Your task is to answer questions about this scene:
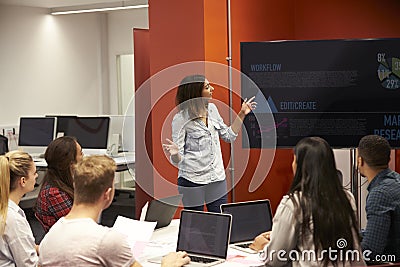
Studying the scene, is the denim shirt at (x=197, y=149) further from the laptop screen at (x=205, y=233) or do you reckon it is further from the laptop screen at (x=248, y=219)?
the laptop screen at (x=205, y=233)

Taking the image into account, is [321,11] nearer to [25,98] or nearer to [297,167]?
[297,167]

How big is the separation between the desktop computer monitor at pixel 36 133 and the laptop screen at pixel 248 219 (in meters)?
4.91

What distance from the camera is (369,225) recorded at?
327cm

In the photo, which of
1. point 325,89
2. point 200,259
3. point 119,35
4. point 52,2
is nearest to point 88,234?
point 200,259

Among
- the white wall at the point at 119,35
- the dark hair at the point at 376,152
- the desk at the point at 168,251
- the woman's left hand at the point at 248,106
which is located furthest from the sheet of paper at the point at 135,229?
the white wall at the point at 119,35

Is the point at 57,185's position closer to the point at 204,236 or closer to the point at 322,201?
the point at 204,236

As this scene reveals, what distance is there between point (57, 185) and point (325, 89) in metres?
1.98

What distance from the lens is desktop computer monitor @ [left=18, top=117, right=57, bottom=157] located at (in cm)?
791

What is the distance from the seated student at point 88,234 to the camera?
2330 millimetres

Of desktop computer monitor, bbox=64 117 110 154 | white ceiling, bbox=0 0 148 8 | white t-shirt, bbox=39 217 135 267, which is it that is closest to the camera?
white t-shirt, bbox=39 217 135 267

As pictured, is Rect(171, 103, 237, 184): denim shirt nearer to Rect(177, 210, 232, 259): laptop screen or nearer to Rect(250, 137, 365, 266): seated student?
Rect(177, 210, 232, 259): laptop screen

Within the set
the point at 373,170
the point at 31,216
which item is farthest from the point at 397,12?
the point at 31,216

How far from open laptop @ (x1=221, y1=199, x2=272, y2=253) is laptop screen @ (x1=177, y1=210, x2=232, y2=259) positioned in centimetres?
19

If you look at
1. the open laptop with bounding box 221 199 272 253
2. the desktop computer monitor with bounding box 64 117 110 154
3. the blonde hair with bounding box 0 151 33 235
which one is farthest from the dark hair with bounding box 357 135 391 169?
the desktop computer monitor with bounding box 64 117 110 154
